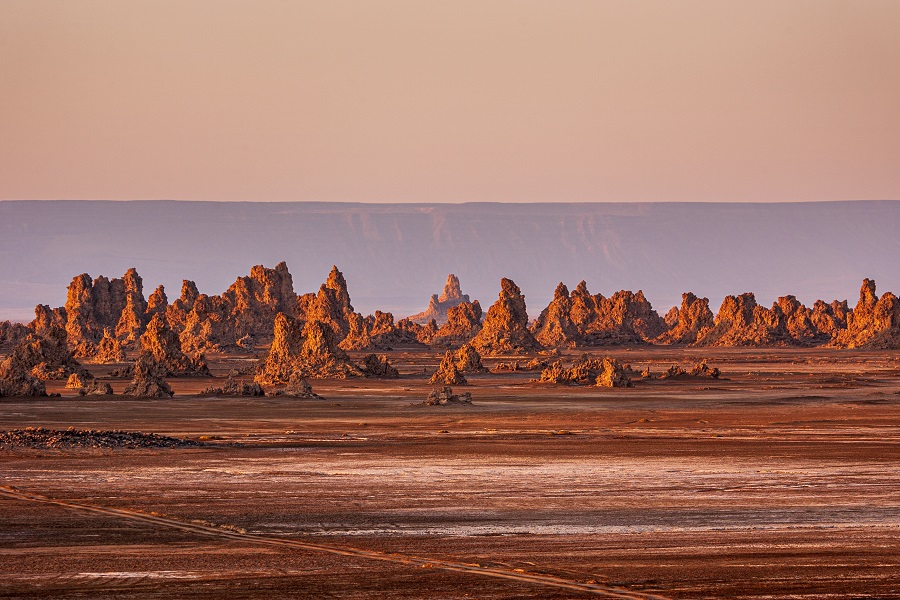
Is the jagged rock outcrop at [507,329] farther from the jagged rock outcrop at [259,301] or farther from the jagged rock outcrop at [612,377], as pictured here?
the jagged rock outcrop at [612,377]

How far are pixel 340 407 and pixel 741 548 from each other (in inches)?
1095

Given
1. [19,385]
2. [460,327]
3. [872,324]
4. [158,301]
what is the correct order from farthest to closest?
[460,327] → [158,301] → [872,324] → [19,385]

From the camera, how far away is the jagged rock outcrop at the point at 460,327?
410 ft

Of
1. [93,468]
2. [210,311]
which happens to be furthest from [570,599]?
[210,311]

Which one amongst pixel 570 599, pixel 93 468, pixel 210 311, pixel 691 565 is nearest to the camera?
pixel 570 599

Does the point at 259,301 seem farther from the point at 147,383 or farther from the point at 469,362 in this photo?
the point at 147,383

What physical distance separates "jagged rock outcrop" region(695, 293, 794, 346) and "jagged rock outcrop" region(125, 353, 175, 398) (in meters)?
82.5

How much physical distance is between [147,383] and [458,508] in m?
29.2

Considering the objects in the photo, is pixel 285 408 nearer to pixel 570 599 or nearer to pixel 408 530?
pixel 408 530

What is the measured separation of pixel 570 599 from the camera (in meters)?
13.8

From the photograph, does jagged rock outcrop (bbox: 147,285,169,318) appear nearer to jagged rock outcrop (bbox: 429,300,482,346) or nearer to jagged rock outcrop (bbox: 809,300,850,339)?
jagged rock outcrop (bbox: 429,300,482,346)

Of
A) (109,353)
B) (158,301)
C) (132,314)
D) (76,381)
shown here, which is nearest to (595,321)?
(158,301)

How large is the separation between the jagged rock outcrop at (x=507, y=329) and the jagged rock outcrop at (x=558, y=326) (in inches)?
614

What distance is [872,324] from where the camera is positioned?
384ft
